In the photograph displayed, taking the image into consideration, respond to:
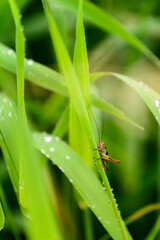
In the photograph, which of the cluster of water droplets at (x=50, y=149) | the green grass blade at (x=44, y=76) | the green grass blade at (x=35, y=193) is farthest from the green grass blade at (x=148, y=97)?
the green grass blade at (x=35, y=193)

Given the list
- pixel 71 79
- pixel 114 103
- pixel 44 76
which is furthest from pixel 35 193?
pixel 114 103

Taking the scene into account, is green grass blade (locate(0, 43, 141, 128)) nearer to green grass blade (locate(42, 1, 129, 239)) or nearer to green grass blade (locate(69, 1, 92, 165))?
green grass blade (locate(69, 1, 92, 165))

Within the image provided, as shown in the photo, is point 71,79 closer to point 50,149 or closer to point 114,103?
point 50,149

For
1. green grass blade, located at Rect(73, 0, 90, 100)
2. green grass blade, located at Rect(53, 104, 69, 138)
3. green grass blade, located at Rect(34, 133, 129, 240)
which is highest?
green grass blade, located at Rect(73, 0, 90, 100)

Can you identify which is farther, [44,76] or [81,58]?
[44,76]

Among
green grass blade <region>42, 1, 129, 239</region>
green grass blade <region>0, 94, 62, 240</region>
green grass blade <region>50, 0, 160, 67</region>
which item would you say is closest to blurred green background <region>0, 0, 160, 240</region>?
green grass blade <region>50, 0, 160, 67</region>

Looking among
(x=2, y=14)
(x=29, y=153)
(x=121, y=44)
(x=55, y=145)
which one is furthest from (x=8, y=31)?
Answer: (x=29, y=153)

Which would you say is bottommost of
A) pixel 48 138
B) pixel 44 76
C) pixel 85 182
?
pixel 85 182
